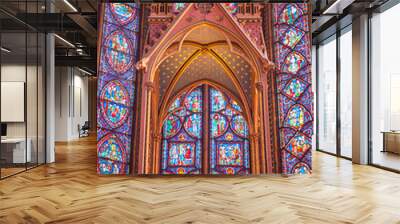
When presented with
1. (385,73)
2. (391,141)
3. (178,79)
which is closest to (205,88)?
(178,79)

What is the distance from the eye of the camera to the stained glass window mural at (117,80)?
5.45 meters

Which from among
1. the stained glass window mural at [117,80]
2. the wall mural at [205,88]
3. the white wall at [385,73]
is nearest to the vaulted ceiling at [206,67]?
the wall mural at [205,88]

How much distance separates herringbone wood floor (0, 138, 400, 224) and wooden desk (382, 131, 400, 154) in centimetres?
72

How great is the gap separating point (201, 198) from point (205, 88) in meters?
2.11

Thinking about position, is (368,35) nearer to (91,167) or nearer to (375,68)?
(375,68)

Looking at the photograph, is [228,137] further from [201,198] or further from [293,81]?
[201,198]

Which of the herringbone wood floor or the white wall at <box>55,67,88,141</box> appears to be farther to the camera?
the white wall at <box>55,67,88,141</box>

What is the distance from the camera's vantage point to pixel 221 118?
18.1 feet

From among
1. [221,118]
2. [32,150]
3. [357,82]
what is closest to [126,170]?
[221,118]

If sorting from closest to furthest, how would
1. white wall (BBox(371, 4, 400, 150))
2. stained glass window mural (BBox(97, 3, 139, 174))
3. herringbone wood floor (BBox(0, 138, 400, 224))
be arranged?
herringbone wood floor (BBox(0, 138, 400, 224)) < stained glass window mural (BBox(97, 3, 139, 174)) < white wall (BBox(371, 4, 400, 150))

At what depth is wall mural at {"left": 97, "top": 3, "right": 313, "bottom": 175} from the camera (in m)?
5.48

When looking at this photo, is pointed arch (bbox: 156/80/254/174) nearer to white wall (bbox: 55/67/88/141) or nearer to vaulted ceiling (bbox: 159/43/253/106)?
vaulted ceiling (bbox: 159/43/253/106)

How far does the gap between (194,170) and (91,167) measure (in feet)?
7.63

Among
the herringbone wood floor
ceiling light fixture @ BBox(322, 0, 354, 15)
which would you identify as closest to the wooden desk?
the herringbone wood floor
